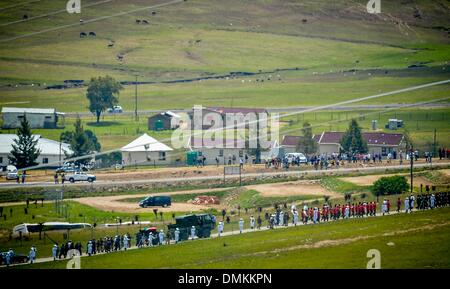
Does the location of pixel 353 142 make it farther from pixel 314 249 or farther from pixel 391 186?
pixel 314 249

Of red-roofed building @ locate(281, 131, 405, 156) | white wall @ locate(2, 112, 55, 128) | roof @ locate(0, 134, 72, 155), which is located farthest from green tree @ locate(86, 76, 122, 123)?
red-roofed building @ locate(281, 131, 405, 156)

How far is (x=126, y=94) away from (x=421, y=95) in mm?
46543

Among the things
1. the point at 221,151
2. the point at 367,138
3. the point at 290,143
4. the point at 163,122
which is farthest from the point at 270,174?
the point at 163,122

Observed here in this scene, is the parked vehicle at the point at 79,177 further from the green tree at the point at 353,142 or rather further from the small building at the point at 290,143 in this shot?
the green tree at the point at 353,142

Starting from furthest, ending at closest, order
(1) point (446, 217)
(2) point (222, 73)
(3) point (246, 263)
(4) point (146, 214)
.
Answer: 1. (2) point (222, 73)
2. (4) point (146, 214)
3. (1) point (446, 217)
4. (3) point (246, 263)

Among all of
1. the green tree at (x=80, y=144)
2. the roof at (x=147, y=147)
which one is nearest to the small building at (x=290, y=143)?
the roof at (x=147, y=147)

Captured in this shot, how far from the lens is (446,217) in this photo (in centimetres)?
5909

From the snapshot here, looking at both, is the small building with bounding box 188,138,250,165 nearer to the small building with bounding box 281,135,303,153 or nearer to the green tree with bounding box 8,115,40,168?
the small building with bounding box 281,135,303,153

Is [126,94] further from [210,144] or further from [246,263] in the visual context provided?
[246,263]

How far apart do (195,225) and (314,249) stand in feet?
34.0

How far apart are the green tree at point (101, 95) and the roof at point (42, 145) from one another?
97.7 ft

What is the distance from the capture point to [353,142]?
345ft

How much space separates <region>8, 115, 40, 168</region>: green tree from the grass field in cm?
4511
